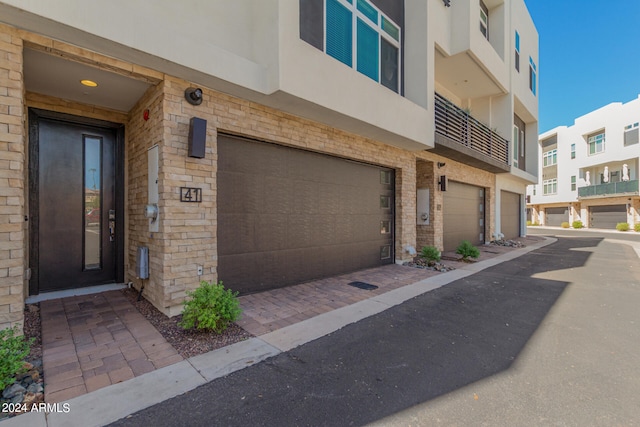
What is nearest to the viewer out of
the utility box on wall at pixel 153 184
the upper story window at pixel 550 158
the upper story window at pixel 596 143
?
the utility box on wall at pixel 153 184

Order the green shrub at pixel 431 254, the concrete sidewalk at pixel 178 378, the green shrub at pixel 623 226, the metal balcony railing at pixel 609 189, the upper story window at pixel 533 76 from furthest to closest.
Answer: the green shrub at pixel 623 226 → the metal balcony railing at pixel 609 189 → the upper story window at pixel 533 76 → the green shrub at pixel 431 254 → the concrete sidewalk at pixel 178 378

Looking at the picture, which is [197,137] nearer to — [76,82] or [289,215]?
[76,82]

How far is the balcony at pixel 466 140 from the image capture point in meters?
8.73

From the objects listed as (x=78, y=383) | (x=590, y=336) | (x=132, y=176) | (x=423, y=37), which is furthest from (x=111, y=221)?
(x=423, y=37)

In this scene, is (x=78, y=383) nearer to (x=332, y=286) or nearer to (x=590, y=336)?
(x=332, y=286)

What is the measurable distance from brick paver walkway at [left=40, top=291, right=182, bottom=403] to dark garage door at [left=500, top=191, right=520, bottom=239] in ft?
54.4

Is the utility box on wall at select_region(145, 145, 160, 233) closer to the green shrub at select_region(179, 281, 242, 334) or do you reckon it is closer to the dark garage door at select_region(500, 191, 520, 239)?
the green shrub at select_region(179, 281, 242, 334)

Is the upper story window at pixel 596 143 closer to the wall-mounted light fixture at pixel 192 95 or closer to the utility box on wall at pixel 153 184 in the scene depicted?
the wall-mounted light fixture at pixel 192 95

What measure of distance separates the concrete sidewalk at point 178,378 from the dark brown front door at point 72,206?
3.34 metres

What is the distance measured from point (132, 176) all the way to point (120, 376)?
11.8 feet

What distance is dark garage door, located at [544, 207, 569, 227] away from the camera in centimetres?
3231

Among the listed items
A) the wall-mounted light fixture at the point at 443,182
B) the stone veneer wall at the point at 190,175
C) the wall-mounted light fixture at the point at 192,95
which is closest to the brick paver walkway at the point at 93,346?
the stone veneer wall at the point at 190,175

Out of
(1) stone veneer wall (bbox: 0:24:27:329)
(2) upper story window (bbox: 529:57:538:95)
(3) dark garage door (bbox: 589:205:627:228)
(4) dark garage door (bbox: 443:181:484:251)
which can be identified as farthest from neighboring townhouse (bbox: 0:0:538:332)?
(3) dark garage door (bbox: 589:205:627:228)

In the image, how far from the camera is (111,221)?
17.1ft
